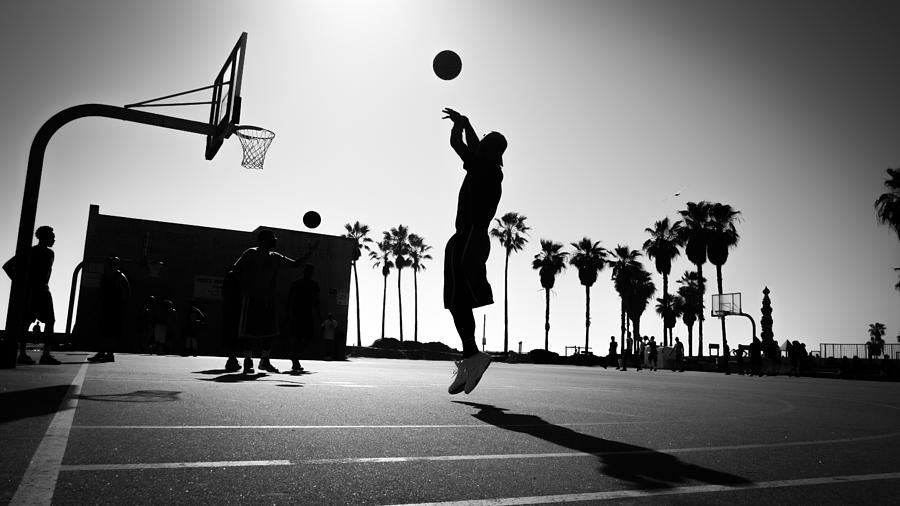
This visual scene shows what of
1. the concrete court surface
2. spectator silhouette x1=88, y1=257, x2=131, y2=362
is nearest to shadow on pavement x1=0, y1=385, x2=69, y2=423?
the concrete court surface

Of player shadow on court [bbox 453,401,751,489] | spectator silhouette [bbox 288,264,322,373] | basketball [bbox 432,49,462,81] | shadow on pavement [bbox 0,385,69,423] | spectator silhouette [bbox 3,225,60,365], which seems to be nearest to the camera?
player shadow on court [bbox 453,401,751,489]

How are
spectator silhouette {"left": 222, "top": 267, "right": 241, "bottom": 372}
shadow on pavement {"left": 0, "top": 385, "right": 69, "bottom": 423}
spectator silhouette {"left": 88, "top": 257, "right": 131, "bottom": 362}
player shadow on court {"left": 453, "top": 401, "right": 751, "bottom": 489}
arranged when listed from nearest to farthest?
1. player shadow on court {"left": 453, "top": 401, "right": 751, "bottom": 489}
2. shadow on pavement {"left": 0, "top": 385, "right": 69, "bottom": 423}
3. spectator silhouette {"left": 222, "top": 267, "right": 241, "bottom": 372}
4. spectator silhouette {"left": 88, "top": 257, "right": 131, "bottom": 362}

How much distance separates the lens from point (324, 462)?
7.34 feet

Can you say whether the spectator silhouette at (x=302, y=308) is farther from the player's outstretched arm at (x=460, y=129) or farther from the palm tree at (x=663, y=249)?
the palm tree at (x=663, y=249)

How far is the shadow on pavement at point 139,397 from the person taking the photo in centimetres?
381

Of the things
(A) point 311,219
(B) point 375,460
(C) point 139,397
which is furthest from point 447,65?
(A) point 311,219

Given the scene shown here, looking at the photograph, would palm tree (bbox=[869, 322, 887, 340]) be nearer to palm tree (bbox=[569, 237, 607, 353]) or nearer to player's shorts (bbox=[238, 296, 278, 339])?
palm tree (bbox=[569, 237, 607, 353])

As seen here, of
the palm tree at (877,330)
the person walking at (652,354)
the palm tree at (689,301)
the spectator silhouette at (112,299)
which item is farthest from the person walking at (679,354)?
the palm tree at (877,330)

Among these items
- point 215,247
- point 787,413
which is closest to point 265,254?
point 787,413

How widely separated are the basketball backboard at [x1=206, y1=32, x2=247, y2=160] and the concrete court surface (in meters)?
8.13

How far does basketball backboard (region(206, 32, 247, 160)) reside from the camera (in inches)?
467

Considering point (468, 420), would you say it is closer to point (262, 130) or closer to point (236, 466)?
point (236, 466)

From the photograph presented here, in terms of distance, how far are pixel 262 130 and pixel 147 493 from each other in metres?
12.9

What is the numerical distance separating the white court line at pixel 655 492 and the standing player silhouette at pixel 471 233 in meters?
3.25
